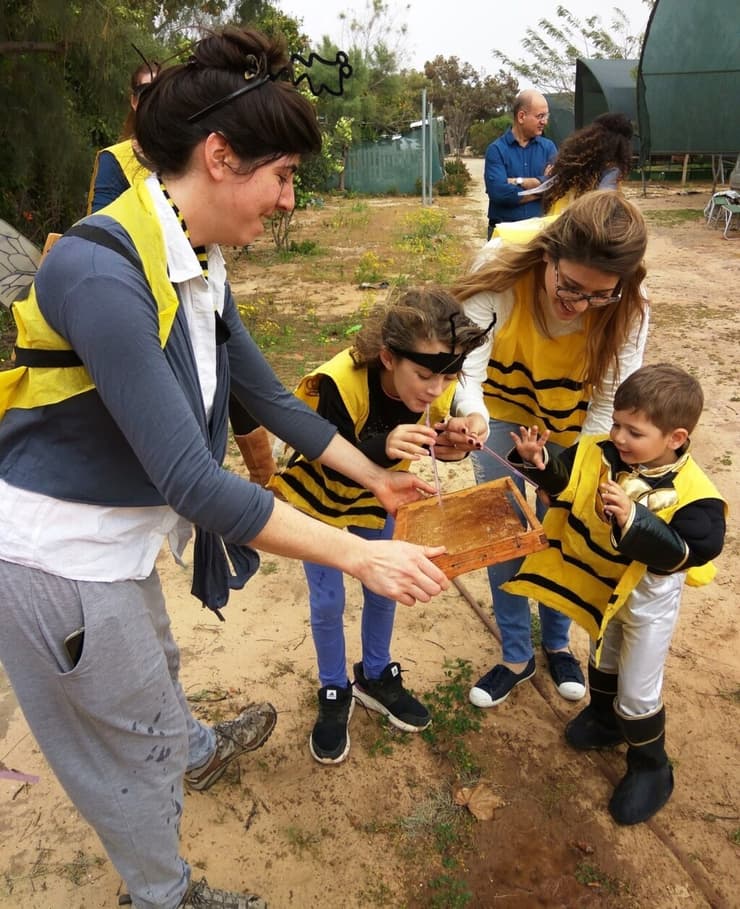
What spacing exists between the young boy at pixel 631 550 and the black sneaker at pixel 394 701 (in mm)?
531

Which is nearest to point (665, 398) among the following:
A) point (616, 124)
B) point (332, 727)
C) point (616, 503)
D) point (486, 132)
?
point (616, 503)

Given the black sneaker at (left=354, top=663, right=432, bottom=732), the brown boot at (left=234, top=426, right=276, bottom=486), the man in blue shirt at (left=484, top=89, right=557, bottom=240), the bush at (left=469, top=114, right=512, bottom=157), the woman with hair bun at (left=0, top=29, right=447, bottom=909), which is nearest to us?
the woman with hair bun at (left=0, top=29, right=447, bottom=909)

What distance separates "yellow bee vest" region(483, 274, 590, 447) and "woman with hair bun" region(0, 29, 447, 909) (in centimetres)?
106

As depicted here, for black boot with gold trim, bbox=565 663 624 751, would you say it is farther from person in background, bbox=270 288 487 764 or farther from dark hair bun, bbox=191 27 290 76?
dark hair bun, bbox=191 27 290 76

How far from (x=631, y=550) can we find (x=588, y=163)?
2.20 meters

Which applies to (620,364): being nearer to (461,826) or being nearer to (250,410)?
(250,410)

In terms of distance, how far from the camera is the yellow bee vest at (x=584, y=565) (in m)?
2.05

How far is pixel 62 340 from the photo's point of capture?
1.18 m

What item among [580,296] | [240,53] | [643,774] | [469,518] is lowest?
[643,774]

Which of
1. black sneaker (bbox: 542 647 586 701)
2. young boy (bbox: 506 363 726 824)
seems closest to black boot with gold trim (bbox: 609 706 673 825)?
young boy (bbox: 506 363 726 824)

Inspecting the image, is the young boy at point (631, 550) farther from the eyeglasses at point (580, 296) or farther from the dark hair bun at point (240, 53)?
the dark hair bun at point (240, 53)

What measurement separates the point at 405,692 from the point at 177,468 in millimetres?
1672

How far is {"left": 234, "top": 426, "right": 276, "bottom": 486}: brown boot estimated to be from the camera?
3.00m

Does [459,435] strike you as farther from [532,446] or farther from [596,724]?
[596,724]
